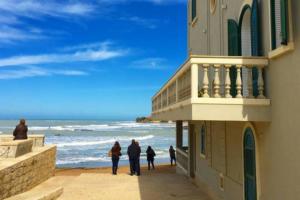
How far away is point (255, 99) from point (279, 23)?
1446 mm

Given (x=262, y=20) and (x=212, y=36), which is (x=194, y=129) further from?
(x=262, y=20)

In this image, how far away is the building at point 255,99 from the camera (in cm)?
582

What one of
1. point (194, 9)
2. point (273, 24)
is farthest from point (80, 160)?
point (273, 24)

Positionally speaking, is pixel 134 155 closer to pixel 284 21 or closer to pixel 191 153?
pixel 191 153

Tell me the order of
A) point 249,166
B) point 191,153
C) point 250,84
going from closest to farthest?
point 250,84
point 249,166
point 191,153

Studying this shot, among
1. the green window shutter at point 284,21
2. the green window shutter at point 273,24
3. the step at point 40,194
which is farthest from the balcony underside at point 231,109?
the step at point 40,194

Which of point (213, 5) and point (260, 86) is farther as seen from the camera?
point (213, 5)

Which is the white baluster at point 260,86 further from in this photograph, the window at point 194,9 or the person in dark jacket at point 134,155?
the person in dark jacket at point 134,155

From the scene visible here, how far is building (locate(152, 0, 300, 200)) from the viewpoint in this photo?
5824 millimetres

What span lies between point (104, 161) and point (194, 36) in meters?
21.7

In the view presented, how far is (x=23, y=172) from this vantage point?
962 centimetres

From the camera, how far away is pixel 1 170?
786 centimetres

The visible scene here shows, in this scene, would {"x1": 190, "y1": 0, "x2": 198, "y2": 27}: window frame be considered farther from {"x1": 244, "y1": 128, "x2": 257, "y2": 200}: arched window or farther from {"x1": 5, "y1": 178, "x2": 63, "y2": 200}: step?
{"x1": 5, "y1": 178, "x2": 63, "y2": 200}: step

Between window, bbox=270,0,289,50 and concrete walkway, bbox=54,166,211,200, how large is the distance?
702 centimetres
